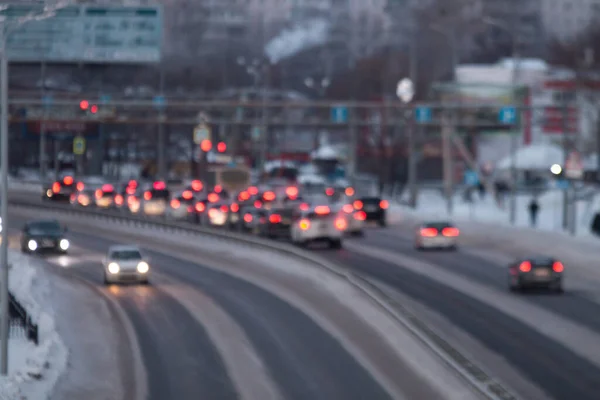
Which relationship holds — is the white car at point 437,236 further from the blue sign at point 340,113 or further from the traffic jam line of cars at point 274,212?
the blue sign at point 340,113

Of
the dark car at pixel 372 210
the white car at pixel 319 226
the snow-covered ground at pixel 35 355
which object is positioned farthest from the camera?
the dark car at pixel 372 210

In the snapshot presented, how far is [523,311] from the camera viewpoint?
3612 centimetres

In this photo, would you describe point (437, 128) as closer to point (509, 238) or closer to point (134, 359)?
point (509, 238)

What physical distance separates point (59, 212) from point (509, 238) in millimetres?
24611

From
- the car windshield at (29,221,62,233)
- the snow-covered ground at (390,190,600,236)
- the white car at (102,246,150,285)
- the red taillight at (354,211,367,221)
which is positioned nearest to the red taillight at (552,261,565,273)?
the white car at (102,246,150,285)

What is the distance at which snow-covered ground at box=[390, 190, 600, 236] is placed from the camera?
65812 mm

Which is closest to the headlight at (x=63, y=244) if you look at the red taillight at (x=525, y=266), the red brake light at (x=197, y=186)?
the red taillight at (x=525, y=266)

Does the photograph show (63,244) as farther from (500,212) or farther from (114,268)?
(500,212)

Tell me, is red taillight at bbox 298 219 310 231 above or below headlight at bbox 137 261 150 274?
above

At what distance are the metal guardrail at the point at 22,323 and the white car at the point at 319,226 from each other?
832 inches

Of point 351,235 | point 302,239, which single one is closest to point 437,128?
point 351,235

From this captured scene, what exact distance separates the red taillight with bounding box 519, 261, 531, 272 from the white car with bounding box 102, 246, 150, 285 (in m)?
12.5

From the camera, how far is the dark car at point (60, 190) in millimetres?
73750

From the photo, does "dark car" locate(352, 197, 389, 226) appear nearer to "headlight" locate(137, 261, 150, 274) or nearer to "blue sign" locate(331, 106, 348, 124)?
"blue sign" locate(331, 106, 348, 124)
